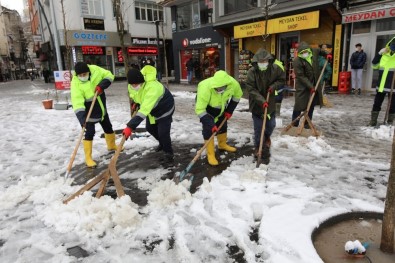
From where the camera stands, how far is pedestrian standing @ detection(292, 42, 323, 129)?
5.74m

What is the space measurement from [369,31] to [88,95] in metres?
10.4

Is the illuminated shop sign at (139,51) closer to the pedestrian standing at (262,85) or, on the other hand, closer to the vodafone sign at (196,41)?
the vodafone sign at (196,41)

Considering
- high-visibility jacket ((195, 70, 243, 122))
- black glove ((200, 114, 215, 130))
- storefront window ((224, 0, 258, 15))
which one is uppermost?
storefront window ((224, 0, 258, 15))

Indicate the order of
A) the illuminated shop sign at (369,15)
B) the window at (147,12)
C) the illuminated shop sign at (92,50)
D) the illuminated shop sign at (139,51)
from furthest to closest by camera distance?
the window at (147,12) → the illuminated shop sign at (139,51) → the illuminated shop sign at (92,50) → the illuminated shop sign at (369,15)

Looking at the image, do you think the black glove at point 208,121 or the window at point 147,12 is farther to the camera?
the window at point 147,12

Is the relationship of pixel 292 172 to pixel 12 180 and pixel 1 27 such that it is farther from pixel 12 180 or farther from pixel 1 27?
pixel 1 27

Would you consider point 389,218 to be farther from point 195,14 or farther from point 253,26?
point 195,14

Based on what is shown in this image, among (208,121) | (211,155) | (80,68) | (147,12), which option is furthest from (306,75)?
(147,12)

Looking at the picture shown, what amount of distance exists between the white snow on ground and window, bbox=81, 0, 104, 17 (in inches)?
874

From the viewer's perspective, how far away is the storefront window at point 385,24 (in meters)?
10.5

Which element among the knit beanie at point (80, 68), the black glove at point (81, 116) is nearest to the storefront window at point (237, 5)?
the knit beanie at point (80, 68)

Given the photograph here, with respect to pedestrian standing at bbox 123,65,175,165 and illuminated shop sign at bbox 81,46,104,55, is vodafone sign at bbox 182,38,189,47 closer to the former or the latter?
illuminated shop sign at bbox 81,46,104,55

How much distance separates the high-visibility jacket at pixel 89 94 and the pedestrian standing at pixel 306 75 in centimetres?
343

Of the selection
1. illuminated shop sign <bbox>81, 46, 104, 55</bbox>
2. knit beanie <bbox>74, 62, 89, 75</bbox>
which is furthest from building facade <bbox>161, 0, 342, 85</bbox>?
illuminated shop sign <bbox>81, 46, 104, 55</bbox>
